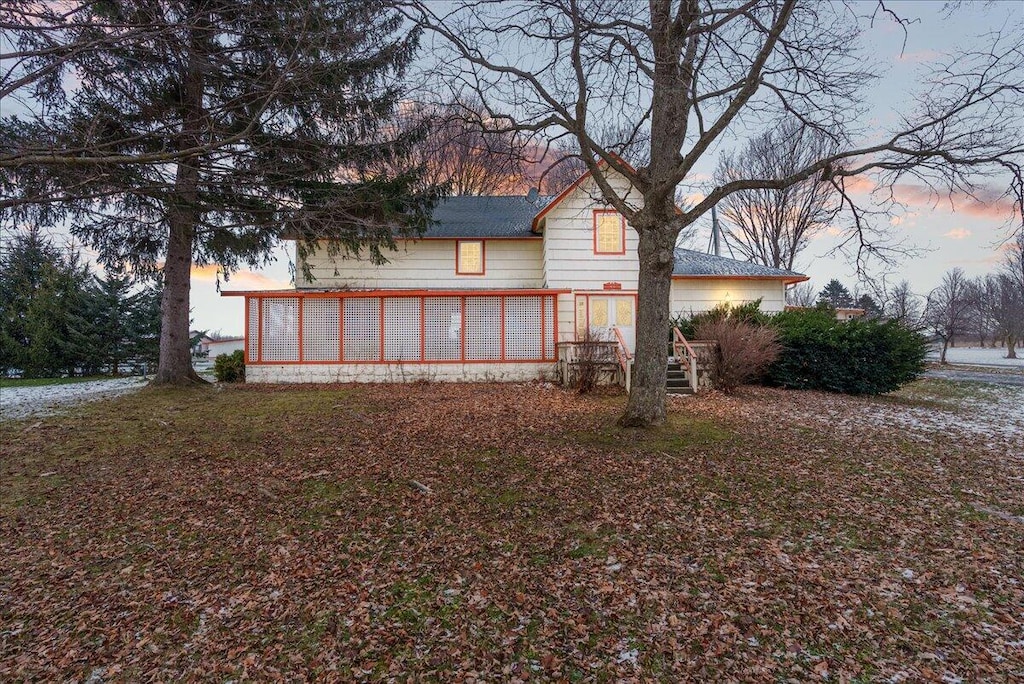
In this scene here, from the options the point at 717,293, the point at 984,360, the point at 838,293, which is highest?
the point at 838,293

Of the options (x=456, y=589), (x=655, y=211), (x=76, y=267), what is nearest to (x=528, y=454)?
(x=456, y=589)

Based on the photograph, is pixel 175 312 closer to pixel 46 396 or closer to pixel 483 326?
pixel 46 396

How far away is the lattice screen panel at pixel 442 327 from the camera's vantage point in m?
13.9

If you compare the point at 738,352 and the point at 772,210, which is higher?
the point at 772,210

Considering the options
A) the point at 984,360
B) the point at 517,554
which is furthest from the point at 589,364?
the point at 984,360

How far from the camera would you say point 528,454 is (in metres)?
6.39

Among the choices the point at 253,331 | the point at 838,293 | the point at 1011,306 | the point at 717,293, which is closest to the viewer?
the point at 253,331

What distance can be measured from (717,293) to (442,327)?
9.94 metres

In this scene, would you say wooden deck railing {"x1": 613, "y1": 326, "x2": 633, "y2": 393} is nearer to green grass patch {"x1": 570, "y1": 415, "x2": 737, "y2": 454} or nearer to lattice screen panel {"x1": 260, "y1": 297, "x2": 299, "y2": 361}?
green grass patch {"x1": 570, "y1": 415, "x2": 737, "y2": 454}

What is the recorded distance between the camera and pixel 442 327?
548 inches

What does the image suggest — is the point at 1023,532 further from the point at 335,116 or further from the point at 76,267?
the point at 76,267

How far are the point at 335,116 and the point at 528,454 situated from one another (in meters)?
8.06

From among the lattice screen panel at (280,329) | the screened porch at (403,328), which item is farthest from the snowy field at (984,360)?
the lattice screen panel at (280,329)

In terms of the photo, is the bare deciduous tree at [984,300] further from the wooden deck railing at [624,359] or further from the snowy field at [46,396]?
the snowy field at [46,396]
